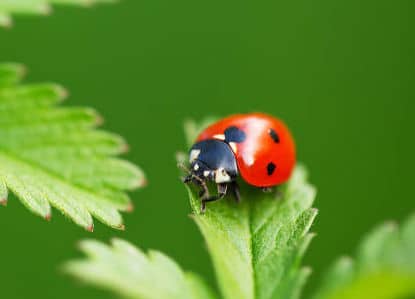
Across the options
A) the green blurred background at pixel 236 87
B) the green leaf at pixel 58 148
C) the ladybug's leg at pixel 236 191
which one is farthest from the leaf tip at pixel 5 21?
the green blurred background at pixel 236 87

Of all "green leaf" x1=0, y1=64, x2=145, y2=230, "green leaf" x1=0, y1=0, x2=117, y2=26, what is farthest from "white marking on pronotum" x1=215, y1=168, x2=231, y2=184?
"green leaf" x1=0, y1=0, x2=117, y2=26

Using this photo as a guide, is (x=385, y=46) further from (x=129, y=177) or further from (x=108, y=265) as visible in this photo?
(x=108, y=265)

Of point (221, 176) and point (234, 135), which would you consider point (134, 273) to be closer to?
point (221, 176)

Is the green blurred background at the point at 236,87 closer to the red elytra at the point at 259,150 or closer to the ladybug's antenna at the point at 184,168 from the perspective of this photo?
the ladybug's antenna at the point at 184,168

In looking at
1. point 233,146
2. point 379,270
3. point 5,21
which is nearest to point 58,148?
point 5,21

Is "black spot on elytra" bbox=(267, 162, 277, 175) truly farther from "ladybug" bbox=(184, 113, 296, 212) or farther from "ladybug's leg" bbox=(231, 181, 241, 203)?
"ladybug's leg" bbox=(231, 181, 241, 203)

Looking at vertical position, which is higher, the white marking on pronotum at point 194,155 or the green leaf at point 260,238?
the white marking on pronotum at point 194,155
